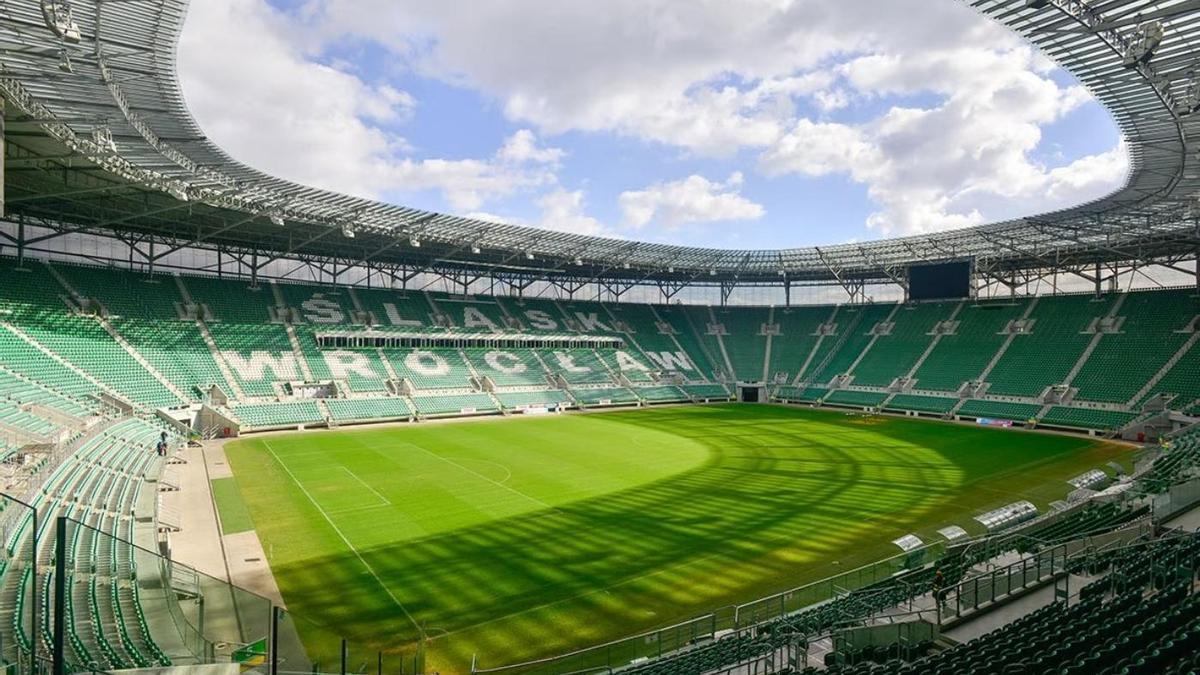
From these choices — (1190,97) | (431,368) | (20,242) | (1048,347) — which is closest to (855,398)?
(1048,347)

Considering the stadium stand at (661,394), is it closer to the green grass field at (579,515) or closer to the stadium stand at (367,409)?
the green grass field at (579,515)

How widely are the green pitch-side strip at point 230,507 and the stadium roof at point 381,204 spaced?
46.5ft

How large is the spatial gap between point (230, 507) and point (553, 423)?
24342mm

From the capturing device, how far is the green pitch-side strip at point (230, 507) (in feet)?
66.0

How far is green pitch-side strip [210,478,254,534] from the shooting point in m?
20.1

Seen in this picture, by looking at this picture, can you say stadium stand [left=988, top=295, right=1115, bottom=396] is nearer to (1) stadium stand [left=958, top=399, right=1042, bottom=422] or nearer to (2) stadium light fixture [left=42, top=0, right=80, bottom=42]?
(1) stadium stand [left=958, top=399, right=1042, bottom=422]

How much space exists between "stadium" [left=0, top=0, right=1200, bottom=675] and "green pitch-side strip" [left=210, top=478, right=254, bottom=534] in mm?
203

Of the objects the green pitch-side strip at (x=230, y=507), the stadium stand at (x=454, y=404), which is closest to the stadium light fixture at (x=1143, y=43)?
the green pitch-side strip at (x=230, y=507)

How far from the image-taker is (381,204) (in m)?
37.2

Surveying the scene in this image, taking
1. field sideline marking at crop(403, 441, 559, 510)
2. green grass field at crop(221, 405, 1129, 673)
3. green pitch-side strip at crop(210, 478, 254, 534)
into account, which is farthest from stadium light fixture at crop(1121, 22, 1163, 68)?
green pitch-side strip at crop(210, 478, 254, 534)

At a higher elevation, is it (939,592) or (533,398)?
(533,398)

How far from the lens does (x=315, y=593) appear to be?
15.2 meters

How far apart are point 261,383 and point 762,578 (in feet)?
124

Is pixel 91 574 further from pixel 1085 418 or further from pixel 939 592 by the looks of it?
pixel 1085 418
